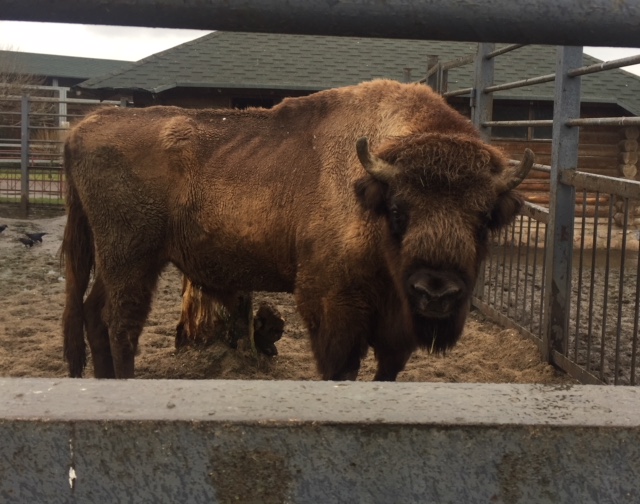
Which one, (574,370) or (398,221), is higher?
(398,221)

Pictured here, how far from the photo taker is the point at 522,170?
3.69 m

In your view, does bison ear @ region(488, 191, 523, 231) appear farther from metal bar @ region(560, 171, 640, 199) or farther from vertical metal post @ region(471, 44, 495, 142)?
vertical metal post @ region(471, 44, 495, 142)

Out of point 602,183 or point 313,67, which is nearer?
point 602,183

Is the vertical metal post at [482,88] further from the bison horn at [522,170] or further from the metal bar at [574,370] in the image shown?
the bison horn at [522,170]

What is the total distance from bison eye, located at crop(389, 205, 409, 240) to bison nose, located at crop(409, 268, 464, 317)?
1.16ft

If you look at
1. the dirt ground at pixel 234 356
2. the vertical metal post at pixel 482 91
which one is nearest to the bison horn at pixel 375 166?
the dirt ground at pixel 234 356

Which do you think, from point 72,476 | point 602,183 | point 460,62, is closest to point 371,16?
point 72,476

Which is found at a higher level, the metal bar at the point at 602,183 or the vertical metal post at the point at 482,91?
the vertical metal post at the point at 482,91

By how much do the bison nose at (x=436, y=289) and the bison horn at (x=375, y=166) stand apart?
0.58 metres

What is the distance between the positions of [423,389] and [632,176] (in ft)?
50.0

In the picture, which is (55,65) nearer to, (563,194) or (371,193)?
(563,194)

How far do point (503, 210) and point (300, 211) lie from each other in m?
1.40

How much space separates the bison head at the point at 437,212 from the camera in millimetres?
3312

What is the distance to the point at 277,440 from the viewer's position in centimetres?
122
